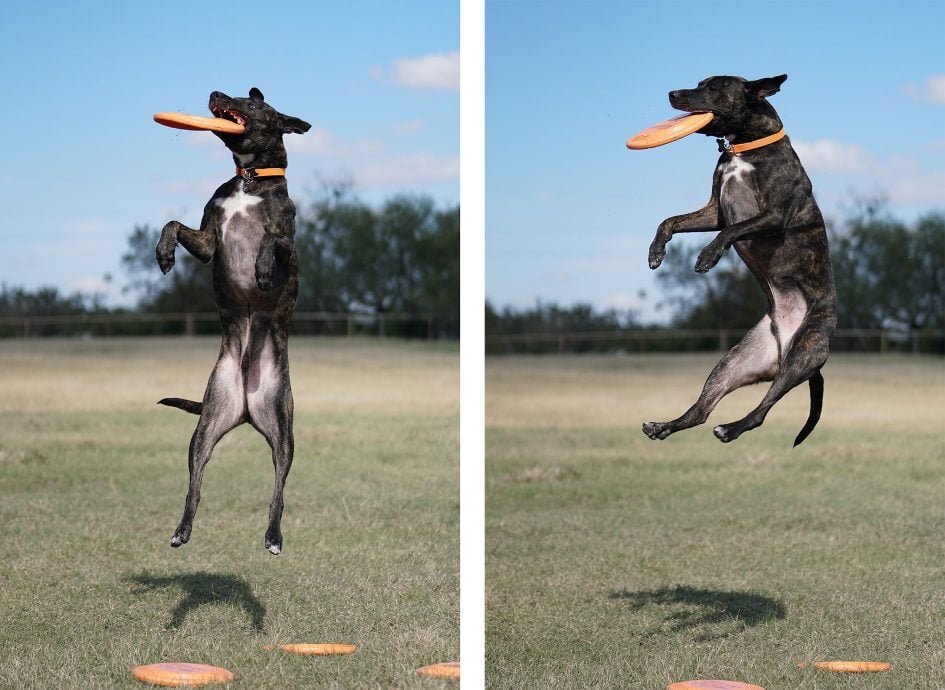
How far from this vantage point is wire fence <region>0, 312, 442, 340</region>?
25312mm

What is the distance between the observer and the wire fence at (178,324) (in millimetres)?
25312

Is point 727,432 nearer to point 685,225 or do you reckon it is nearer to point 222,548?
point 685,225

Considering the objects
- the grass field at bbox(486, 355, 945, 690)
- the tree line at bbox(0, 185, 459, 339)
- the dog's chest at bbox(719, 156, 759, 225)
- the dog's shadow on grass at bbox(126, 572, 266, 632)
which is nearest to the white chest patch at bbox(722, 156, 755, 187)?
the dog's chest at bbox(719, 156, 759, 225)

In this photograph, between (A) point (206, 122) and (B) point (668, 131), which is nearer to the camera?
(B) point (668, 131)

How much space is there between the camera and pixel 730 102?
589cm

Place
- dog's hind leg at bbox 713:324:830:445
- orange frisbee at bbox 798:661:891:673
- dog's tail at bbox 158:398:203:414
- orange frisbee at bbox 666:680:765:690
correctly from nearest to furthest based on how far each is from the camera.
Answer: dog's hind leg at bbox 713:324:830:445 → dog's tail at bbox 158:398:203:414 → orange frisbee at bbox 666:680:765:690 → orange frisbee at bbox 798:661:891:673

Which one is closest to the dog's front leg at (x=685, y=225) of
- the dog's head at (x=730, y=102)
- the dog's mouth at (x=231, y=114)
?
the dog's head at (x=730, y=102)

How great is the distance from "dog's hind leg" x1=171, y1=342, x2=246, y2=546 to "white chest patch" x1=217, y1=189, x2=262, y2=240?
23.5 inches

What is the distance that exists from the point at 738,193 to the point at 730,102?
0.40 meters

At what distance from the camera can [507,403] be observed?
24.8 metres

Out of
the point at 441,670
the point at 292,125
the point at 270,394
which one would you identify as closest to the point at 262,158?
the point at 292,125

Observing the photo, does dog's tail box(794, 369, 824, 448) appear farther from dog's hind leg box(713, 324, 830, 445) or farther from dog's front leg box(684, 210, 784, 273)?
dog's front leg box(684, 210, 784, 273)

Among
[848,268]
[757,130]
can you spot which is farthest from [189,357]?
[757,130]

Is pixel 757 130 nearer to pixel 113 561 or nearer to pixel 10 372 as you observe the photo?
pixel 113 561
